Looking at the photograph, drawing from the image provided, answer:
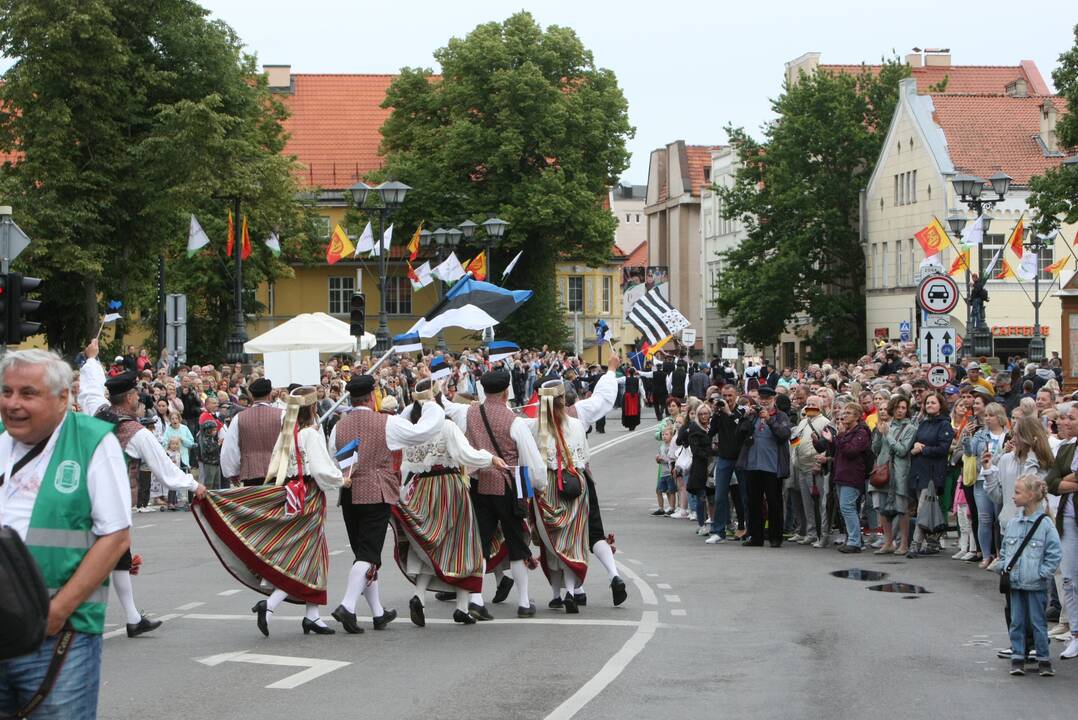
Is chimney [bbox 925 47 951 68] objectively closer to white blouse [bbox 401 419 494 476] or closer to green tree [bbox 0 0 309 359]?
green tree [bbox 0 0 309 359]

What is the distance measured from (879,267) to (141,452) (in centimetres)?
5983

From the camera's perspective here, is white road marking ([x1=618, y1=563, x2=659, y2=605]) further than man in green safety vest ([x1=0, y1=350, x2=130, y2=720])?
Yes

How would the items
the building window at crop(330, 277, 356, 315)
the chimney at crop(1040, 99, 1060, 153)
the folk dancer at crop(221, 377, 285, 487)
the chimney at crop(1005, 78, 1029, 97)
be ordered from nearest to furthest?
the folk dancer at crop(221, 377, 285, 487), the chimney at crop(1040, 99, 1060, 153), the chimney at crop(1005, 78, 1029, 97), the building window at crop(330, 277, 356, 315)

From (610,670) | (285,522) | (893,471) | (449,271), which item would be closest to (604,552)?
(285,522)

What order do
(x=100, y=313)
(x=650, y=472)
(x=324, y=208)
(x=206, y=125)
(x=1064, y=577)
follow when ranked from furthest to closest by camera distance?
(x=324, y=208), (x=100, y=313), (x=206, y=125), (x=650, y=472), (x=1064, y=577)

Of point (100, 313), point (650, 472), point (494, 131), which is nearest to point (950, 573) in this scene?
point (650, 472)

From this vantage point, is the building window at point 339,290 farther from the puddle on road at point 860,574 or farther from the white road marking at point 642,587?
the puddle on road at point 860,574

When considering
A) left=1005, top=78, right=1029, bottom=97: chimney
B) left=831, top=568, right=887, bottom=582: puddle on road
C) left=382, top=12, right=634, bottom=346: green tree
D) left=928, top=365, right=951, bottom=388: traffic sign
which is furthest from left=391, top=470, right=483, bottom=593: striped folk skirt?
left=1005, top=78, right=1029, bottom=97: chimney

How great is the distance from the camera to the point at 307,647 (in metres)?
11.6

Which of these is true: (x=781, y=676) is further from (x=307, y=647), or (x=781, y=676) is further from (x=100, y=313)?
(x=100, y=313)

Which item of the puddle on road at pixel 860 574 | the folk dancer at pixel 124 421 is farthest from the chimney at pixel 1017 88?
the folk dancer at pixel 124 421

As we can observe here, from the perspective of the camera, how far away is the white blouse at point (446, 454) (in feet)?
41.5

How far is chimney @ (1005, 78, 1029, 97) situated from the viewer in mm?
78106

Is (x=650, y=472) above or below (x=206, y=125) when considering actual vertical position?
below
